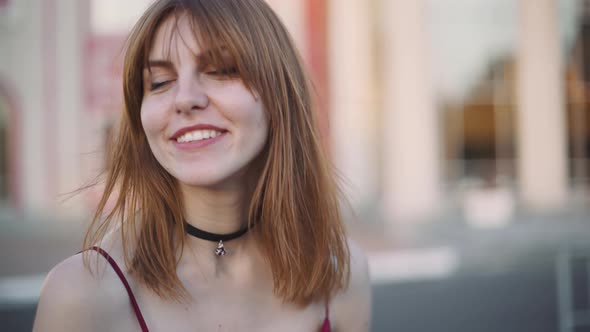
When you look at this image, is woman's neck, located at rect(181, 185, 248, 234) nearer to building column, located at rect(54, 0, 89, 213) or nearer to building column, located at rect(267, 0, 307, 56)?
building column, located at rect(54, 0, 89, 213)

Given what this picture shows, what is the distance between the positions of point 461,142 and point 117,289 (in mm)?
15537

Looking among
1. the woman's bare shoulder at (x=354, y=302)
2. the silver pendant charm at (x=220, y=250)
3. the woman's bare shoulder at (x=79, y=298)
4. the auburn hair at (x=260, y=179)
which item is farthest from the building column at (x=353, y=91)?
the woman's bare shoulder at (x=79, y=298)

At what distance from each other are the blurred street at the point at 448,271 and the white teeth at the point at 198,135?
4.34 metres

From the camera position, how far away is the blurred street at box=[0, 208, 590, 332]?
6.23m

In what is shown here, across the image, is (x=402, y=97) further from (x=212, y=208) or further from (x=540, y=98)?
(x=212, y=208)

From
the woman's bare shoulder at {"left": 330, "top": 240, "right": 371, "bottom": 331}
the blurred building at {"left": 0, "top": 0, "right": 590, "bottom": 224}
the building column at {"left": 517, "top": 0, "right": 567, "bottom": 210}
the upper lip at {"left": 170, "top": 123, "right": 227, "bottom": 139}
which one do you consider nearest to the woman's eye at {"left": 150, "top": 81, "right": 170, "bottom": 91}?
the upper lip at {"left": 170, "top": 123, "right": 227, "bottom": 139}

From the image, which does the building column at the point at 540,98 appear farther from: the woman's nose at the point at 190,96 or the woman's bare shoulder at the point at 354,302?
the woman's nose at the point at 190,96

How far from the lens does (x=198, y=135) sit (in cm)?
138

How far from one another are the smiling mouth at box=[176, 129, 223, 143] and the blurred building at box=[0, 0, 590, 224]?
12632 millimetres

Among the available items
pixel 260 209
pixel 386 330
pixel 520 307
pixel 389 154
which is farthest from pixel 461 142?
pixel 260 209

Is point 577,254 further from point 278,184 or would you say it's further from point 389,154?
point 389,154

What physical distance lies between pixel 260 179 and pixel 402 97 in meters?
14.5

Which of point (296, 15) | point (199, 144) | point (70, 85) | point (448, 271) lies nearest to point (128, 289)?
point (199, 144)

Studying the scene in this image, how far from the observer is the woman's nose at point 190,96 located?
4.42 ft
